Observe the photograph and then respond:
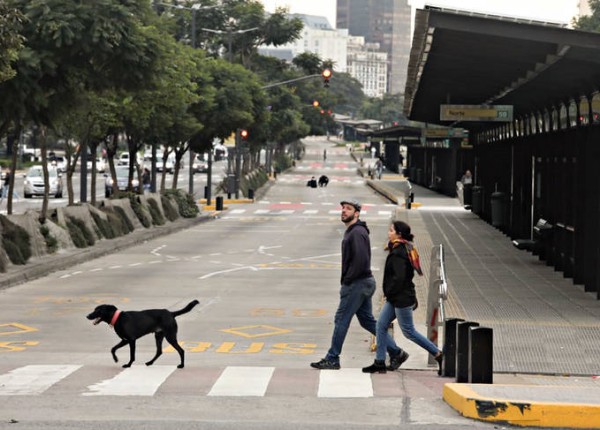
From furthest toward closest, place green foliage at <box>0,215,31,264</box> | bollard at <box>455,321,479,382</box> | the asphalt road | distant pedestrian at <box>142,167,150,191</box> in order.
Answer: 1. distant pedestrian at <box>142,167,150,191</box>
2. green foliage at <box>0,215,31,264</box>
3. bollard at <box>455,321,479,382</box>
4. the asphalt road

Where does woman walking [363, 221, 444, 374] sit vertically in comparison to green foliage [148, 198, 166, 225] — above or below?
above

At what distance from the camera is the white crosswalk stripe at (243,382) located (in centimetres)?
1390

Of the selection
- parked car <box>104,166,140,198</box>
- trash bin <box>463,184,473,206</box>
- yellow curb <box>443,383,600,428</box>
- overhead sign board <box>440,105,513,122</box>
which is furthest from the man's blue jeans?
parked car <box>104,166,140,198</box>

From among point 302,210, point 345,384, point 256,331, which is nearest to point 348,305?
point 345,384

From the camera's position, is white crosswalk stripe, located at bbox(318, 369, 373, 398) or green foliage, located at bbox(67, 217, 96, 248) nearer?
white crosswalk stripe, located at bbox(318, 369, 373, 398)

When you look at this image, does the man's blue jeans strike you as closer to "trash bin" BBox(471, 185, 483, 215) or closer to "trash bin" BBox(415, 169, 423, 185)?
"trash bin" BBox(471, 185, 483, 215)

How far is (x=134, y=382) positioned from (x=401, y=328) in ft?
10.3

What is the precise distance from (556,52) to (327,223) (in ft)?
113

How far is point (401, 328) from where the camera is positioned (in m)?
15.7

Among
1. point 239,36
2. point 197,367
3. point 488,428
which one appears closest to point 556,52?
point 197,367

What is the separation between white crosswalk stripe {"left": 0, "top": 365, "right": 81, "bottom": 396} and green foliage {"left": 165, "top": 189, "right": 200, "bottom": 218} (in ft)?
136

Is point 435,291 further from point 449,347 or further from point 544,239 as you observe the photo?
point 544,239

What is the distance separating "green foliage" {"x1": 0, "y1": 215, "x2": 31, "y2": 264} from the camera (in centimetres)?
3094

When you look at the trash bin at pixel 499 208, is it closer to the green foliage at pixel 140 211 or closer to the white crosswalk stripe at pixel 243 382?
the green foliage at pixel 140 211
